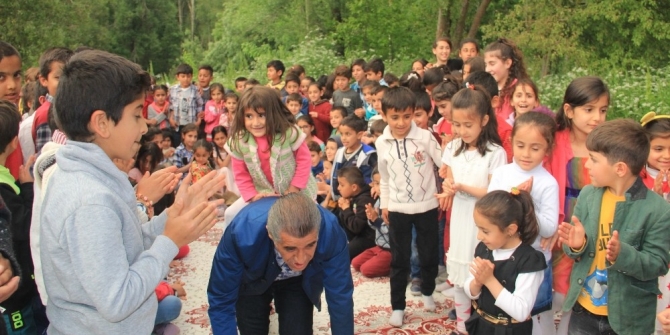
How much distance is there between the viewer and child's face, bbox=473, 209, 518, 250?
256cm

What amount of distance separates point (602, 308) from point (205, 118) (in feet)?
22.1

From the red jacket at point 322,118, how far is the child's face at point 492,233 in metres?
5.18

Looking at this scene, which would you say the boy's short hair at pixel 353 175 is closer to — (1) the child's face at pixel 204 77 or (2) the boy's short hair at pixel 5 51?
(2) the boy's short hair at pixel 5 51

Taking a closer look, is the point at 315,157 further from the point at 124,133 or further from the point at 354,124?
the point at 124,133

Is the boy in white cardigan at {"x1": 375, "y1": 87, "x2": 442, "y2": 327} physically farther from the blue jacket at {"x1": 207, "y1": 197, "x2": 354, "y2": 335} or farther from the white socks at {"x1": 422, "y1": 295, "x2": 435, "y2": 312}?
the blue jacket at {"x1": 207, "y1": 197, "x2": 354, "y2": 335}

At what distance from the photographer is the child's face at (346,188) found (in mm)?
4836

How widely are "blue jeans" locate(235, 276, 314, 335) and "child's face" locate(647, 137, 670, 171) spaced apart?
198cm

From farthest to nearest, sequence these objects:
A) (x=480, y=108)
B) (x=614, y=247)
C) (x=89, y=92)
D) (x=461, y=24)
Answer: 1. (x=461, y=24)
2. (x=480, y=108)
3. (x=614, y=247)
4. (x=89, y=92)

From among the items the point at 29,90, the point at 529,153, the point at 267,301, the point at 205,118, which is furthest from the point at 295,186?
the point at 205,118

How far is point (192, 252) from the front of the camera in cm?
547

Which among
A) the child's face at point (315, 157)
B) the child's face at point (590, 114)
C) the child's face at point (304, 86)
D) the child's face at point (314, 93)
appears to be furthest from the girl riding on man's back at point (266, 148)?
the child's face at point (304, 86)

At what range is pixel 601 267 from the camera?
2.59 meters

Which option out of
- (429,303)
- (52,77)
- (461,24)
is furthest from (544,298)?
(461,24)

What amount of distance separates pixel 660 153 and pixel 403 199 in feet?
4.86
